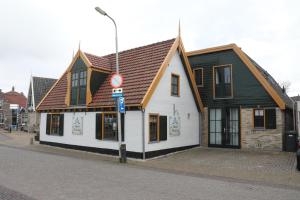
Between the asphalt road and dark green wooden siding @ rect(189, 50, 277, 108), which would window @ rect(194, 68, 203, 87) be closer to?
dark green wooden siding @ rect(189, 50, 277, 108)

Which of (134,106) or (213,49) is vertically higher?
(213,49)

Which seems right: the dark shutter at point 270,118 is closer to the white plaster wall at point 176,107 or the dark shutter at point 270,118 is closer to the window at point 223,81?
the window at point 223,81

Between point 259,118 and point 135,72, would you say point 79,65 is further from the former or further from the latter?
point 259,118

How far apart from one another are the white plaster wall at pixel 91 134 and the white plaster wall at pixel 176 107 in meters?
0.52

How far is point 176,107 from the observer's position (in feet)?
55.0

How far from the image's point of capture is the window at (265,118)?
1634 centimetres

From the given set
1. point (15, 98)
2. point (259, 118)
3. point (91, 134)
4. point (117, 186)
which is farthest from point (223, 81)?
point (15, 98)

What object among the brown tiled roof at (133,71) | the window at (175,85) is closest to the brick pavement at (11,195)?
the brown tiled roof at (133,71)

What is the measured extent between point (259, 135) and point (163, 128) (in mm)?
6106

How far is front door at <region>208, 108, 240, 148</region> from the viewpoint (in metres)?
17.8

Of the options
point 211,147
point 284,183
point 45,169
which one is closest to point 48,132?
point 45,169

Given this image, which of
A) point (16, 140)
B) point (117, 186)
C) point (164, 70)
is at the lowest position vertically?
point (16, 140)

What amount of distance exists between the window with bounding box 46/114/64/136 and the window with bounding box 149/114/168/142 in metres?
7.26

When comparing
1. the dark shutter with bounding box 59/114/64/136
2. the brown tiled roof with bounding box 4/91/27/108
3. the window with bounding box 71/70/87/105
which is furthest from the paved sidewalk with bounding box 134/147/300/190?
the brown tiled roof with bounding box 4/91/27/108
